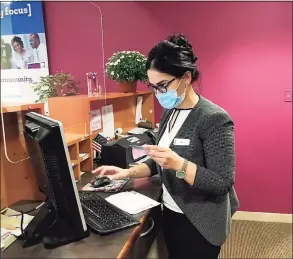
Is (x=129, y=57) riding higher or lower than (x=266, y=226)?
higher

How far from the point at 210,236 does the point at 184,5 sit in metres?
2.36

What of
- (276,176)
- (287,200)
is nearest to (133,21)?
(276,176)

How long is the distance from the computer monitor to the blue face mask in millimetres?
547

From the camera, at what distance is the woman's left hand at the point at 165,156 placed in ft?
3.72

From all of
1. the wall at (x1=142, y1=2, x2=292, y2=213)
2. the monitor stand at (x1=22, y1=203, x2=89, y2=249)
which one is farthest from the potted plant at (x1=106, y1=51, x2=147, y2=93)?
the monitor stand at (x1=22, y1=203, x2=89, y2=249)

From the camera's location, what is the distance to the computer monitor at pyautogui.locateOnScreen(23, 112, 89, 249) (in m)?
0.97

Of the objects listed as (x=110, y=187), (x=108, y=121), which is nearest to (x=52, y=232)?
(x=110, y=187)

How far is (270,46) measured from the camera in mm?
2887

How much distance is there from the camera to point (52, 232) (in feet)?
3.48

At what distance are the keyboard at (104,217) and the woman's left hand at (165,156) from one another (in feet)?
0.87

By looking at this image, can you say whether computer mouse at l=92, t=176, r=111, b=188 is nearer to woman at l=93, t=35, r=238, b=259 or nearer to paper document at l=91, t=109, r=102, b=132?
woman at l=93, t=35, r=238, b=259

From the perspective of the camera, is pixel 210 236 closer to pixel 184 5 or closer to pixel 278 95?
pixel 278 95

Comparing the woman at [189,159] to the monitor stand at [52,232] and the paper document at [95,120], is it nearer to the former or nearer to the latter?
the monitor stand at [52,232]

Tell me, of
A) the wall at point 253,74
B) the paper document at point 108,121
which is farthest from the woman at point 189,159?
the wall at point 253,74
